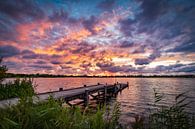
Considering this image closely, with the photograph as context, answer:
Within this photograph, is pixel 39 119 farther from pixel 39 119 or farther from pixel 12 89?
pixel 12 89

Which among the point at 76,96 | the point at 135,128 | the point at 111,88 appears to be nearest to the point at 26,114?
the point at 135,128

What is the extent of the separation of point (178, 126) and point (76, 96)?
15533 mm

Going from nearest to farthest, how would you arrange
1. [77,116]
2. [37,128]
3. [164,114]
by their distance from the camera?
1. [37,128]
2. [77,116]
3. [164,114]

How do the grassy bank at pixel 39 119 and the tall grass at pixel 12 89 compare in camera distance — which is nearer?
the grassy bank at pixel 39 119

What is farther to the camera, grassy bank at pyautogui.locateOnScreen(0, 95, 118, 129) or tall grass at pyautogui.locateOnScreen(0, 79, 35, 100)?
tall grass at pyautogui.locateOnScreen(0, 79, 35, 100)

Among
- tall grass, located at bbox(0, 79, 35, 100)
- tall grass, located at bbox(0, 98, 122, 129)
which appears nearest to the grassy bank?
tall grass, located at bbox(0, 98, 122, 129)

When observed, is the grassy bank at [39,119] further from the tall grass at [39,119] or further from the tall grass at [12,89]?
the tall grass at [12,89]

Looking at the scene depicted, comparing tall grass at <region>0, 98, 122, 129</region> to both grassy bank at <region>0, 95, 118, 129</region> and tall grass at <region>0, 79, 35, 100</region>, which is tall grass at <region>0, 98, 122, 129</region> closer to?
grassy bank at <region>0, 95, 118, 129</region>

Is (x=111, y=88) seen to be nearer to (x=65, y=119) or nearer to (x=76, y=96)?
(x=76, y=96)

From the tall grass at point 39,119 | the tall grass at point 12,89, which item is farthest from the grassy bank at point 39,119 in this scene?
the tall grass at point 12,89

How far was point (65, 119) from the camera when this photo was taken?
3.94m

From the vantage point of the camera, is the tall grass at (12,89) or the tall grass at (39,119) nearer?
the tall grass at (39,119)

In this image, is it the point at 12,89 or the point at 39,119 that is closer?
the point at 39,119

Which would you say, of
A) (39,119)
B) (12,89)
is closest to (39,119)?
(39,119)
